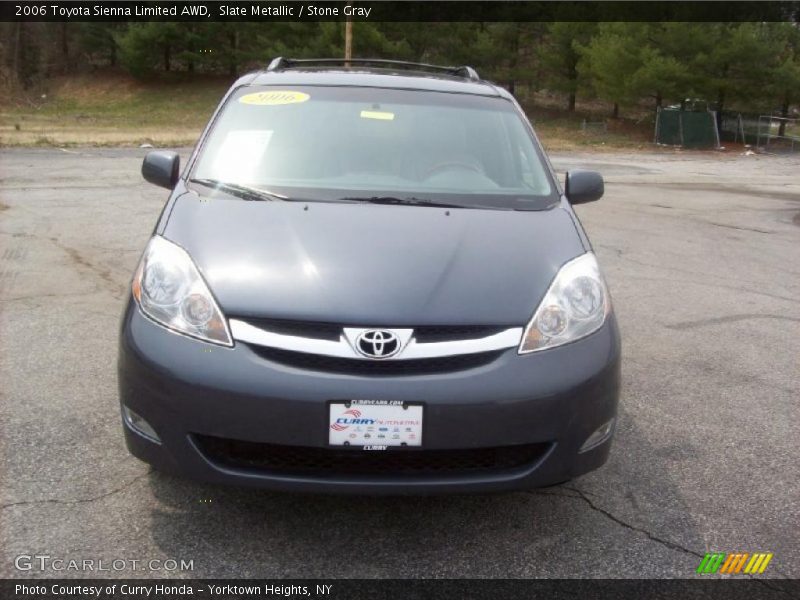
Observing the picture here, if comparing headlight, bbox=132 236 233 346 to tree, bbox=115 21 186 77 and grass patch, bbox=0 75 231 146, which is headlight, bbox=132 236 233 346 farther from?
tree, bbox=115 21 186 77

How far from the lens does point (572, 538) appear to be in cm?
285

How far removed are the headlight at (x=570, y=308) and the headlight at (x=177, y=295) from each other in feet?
3.31

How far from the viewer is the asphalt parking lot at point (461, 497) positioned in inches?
106

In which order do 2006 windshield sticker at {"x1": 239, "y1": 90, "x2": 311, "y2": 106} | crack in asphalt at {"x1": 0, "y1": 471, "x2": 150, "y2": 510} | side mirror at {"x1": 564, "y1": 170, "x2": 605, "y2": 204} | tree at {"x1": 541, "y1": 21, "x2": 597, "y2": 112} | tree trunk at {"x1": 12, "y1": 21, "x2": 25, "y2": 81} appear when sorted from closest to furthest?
1. crack in asphalt at {"x1": 0, "y1": 471, "x2": 150, "y2": 510}
2. side mirror at {"x1": 564, "y1": 170, "x2": 605, "y2": 204}
3. 2006 windshield sticker at {"x1": 239, "y1": 90, "x2": 311, "y2": 106}
4. tree at {"x1": 541, "y1": 21, "x2": 597, "y2": 112}
5. tree trunk at {"x1": 12, "y1": 21, "x2": 25, "y2": 81}

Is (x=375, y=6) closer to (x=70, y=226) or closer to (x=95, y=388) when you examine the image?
(x=70, y=226)

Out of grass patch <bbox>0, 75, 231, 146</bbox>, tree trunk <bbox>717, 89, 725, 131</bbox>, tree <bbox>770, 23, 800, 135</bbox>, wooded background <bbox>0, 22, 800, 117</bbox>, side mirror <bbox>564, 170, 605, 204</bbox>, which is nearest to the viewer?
side mirror <bbox>564, 170, 605, 204</bbox>

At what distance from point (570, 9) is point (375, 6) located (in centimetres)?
1019

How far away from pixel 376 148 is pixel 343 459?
70.1 inches

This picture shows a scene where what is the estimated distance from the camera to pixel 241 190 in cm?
338

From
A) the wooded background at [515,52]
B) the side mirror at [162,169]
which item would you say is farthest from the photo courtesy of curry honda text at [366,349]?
the wooded background at [515,52]

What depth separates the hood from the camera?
8.47 feet

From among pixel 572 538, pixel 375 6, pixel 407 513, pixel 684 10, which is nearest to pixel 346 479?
pixel 407 513

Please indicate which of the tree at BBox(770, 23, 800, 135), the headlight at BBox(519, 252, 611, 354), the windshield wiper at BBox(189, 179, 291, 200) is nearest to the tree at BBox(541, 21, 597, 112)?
the tree at BBox(770, 23, 800, 135)

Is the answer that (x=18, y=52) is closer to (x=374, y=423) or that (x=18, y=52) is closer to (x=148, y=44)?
(x=148, y=44)
